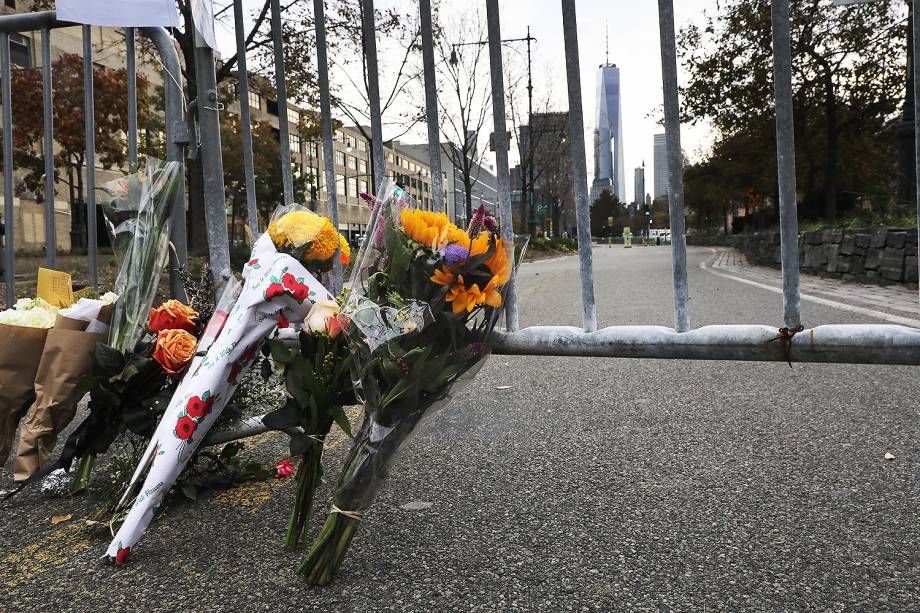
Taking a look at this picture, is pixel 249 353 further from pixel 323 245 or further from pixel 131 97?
pixel 131 97

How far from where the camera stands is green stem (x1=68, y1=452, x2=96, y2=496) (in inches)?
99.6

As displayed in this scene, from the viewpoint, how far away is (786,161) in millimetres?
1800

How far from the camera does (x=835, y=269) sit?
12164 millimetres

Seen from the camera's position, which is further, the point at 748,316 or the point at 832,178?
the point at 832,178

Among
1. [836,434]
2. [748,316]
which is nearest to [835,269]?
[748,316]

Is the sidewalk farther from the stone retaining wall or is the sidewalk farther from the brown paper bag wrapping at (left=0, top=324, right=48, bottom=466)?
the brown paper bag wrapping at (left=0, top=324, right=48, bottom=466)

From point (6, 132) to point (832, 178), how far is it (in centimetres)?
2036

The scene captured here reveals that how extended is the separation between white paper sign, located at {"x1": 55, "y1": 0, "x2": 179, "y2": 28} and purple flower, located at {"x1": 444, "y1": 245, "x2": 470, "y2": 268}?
5.92ft

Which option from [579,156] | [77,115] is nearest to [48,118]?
[579,156]

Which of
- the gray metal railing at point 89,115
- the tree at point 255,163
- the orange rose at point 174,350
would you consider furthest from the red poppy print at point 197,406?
the tree at point 255,163

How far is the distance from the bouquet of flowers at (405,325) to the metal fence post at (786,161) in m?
0.71

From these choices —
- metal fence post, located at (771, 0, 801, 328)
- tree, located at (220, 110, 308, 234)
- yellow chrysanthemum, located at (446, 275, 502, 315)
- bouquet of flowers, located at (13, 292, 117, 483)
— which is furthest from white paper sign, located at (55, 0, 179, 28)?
tree, located at (220, 110, 308, 234)

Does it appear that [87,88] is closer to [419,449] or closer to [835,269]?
[419,449]

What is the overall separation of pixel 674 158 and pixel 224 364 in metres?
1.38
